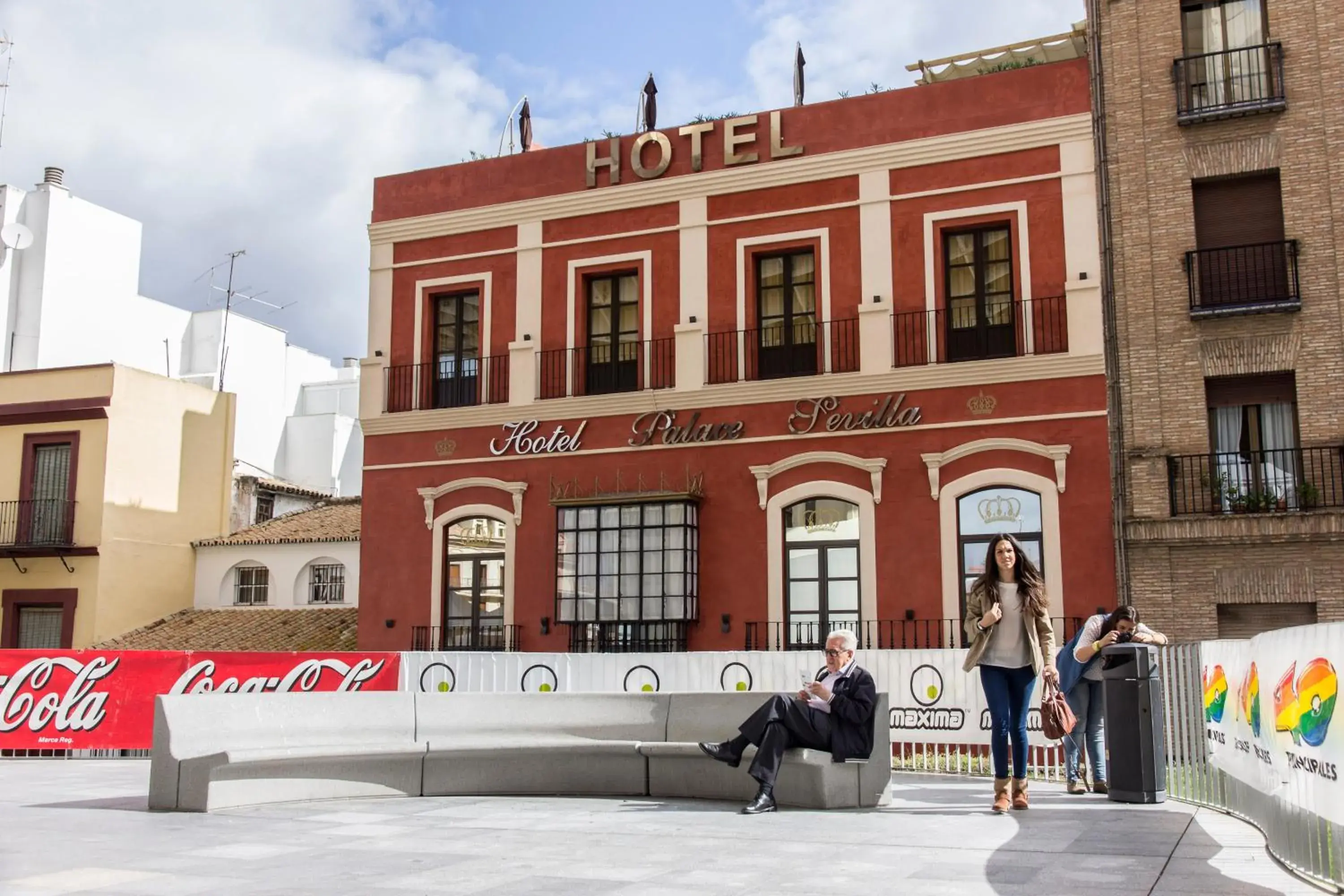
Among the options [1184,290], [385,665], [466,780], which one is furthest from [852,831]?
[1184,290]

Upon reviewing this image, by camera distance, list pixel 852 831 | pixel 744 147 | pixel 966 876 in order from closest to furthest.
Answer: pixel 966 876 → pixel 852 831 → pixel 744 147

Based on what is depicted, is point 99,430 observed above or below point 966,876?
above

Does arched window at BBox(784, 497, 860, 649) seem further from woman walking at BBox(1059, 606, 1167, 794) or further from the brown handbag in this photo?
the brown handbag

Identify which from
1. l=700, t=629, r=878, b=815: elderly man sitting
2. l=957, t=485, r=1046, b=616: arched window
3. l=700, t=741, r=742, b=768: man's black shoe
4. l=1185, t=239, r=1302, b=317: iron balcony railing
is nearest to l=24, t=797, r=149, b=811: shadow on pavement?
l=700, t=741, r=742, b=768: man's black shoe

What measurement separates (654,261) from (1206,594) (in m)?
10.6

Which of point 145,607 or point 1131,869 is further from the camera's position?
point 145,607

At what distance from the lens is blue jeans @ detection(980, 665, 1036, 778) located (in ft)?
31.3

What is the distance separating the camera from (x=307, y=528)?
107ft

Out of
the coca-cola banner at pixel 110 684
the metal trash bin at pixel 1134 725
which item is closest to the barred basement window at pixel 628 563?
the coca-cola banner at pixel 110 684

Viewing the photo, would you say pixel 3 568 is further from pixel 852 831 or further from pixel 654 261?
pixel 852 831

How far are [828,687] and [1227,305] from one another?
13207 mm

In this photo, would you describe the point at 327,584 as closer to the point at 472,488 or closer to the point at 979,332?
the point at 472,488

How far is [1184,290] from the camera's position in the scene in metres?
20.7

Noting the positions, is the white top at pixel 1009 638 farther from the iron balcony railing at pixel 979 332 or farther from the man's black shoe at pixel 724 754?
the iron balcony railing at pixel 979 332
